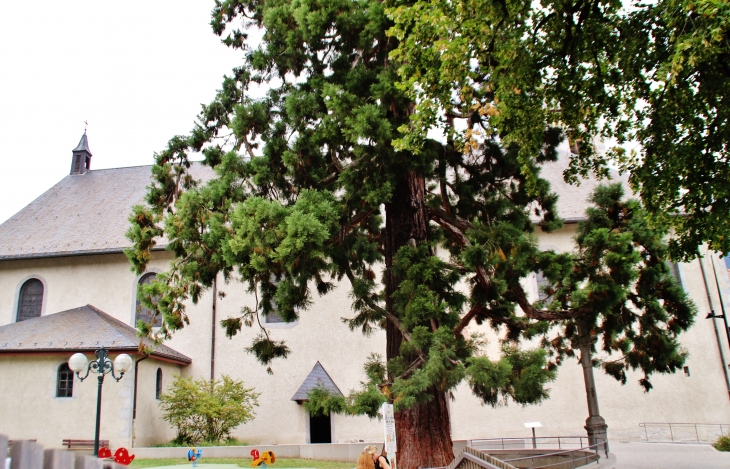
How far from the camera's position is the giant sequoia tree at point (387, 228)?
8391 millimetres

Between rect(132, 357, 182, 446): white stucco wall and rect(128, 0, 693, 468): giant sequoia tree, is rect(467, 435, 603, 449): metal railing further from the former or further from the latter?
rect(132, 357, 182, 446): white stucco wall

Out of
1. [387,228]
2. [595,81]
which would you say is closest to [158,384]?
[387,228]

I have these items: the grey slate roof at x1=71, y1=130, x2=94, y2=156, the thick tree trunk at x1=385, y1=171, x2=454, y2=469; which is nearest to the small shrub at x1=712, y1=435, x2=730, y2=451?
the thick tree trunk at x1=385, y1=171, x2=454, y2=469

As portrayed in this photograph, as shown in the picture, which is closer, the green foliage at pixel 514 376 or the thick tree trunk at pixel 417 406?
the green foliage at pixel 514 376

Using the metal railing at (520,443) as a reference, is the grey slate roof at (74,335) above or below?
above

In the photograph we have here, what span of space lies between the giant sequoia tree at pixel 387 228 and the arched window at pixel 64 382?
30.7 ft

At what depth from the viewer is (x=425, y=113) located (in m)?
8.43

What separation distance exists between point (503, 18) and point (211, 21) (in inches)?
254

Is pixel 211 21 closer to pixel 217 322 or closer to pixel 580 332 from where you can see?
pixel 580 332

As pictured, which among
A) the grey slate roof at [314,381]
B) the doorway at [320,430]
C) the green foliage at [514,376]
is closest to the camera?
the green foliage at [514,376]

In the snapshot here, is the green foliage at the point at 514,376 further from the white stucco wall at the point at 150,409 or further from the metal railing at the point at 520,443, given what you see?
the white stucco wall at the point at 150,409

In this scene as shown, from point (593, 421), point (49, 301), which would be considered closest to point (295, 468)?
point (593, 421)

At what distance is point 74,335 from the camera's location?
17.6 meters

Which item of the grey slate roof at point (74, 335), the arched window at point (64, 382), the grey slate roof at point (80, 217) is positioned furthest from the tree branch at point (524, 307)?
the grey slate roof at point (80, 217)
